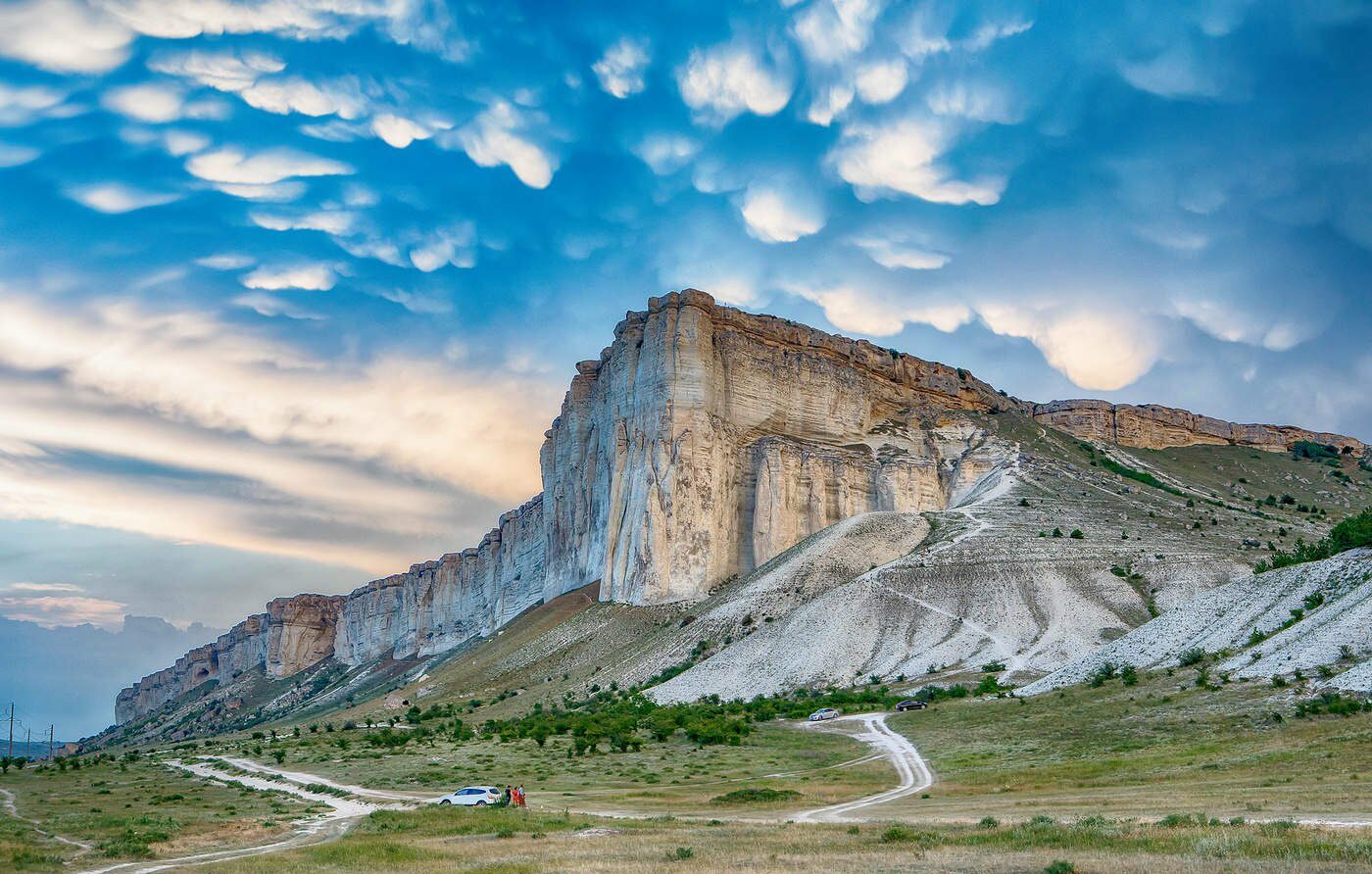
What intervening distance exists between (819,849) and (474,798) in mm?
15280

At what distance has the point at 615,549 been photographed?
9288cm

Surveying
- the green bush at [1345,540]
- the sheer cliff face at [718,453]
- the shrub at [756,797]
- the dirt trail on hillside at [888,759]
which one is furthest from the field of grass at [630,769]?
the sheer cliff face at [718,453]

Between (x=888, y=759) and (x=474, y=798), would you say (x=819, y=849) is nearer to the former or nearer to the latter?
(x=474, y=798)

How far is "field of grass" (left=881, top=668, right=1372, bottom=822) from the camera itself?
21188mm

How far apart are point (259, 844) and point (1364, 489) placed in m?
131

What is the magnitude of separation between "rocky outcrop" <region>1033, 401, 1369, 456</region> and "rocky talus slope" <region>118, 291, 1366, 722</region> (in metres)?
5.74

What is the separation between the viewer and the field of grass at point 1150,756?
21.2m

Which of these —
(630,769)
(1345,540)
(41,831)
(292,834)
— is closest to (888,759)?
(630,769)

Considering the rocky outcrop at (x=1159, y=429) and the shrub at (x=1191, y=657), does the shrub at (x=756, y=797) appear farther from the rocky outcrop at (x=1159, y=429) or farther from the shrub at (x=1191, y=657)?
the rocky outcrop at (x=1159, y=429)

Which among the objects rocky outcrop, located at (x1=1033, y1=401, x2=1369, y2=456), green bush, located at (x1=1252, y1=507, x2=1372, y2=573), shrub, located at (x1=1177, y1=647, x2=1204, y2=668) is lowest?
shrub, located at (x1=1177, y1=647, x2=1204, y2=668)

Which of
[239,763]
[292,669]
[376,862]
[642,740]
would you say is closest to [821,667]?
[642,740]

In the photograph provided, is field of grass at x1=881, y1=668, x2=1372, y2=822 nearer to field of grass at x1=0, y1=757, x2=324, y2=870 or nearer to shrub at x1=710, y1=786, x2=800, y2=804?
shrub at x1=710, y1=786, x2=800, y2=804

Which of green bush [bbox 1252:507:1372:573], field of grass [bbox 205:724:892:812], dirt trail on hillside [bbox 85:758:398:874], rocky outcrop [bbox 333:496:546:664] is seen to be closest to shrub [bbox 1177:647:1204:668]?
green bush [bbox 1252:507:1372:573]

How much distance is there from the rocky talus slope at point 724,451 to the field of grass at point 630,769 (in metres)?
26.2
